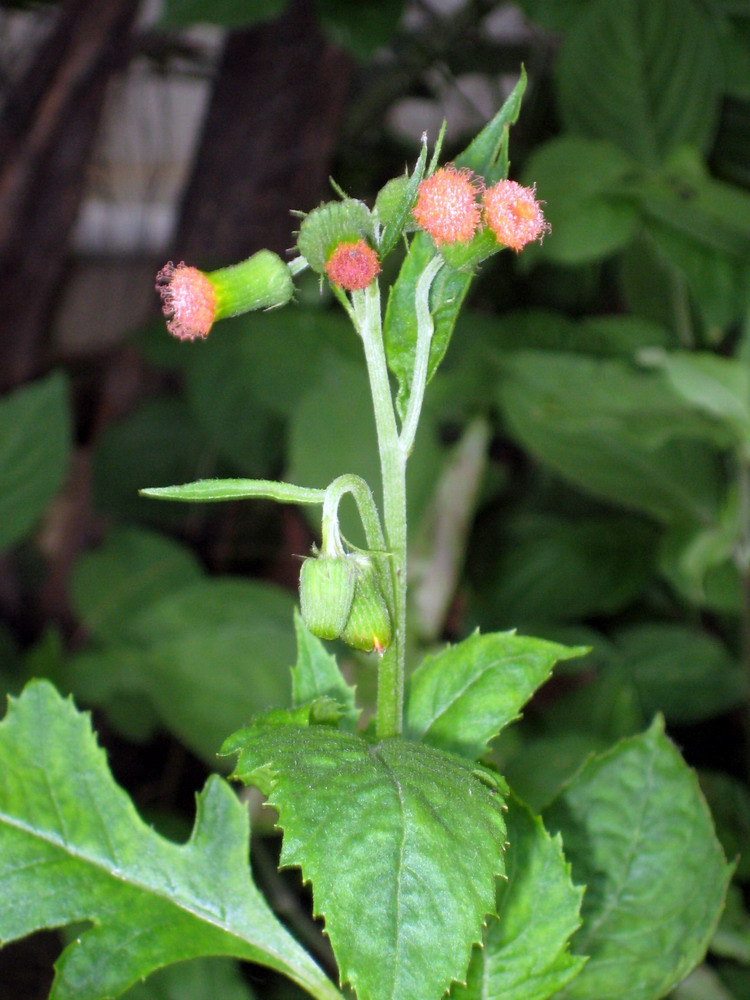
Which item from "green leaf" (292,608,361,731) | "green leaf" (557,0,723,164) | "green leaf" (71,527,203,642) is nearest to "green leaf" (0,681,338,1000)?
"green leaf" (292,608,361,731)

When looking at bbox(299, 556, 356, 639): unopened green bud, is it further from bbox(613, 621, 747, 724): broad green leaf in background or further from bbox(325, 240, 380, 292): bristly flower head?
bbox(613, 621, 747, 724): broad green leaf in background

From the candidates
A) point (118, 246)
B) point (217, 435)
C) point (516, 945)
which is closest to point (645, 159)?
point (217, 435)

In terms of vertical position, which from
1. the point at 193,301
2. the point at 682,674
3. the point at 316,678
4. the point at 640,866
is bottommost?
the point at 682,674

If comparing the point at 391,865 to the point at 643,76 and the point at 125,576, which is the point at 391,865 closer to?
the point at 125,576

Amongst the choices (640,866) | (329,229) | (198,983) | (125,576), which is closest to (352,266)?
(329,229)

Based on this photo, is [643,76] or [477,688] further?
[643,76]

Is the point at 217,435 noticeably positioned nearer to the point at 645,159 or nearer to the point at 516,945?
the point at 645,159
